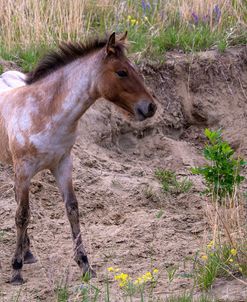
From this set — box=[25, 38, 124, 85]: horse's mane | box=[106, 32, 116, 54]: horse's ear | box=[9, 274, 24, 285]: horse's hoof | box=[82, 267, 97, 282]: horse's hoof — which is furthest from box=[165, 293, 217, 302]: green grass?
box=[25, 38, 124, 85]: horse's mane

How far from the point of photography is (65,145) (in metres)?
6.57

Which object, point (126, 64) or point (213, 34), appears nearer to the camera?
point (126, 64)

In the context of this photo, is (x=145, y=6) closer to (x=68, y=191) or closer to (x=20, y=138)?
(x=68, y=191)

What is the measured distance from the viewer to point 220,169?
7293 millimetres

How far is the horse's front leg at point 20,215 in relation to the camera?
21.6ft

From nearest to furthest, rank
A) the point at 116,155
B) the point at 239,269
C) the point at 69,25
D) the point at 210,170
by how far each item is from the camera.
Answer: the point at 239,269, the point at 210,170, the point at 116,155, the point at 69,25

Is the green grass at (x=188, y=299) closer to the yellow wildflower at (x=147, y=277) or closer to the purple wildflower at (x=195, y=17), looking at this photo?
the yellow wildflower at (x=147, y=277)

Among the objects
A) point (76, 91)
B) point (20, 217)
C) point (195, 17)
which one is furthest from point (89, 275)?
point (195, 17)

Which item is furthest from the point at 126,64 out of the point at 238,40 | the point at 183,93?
the point at 238,40

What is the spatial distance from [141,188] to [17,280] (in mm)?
2086

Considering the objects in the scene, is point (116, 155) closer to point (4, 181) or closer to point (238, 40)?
point (4, 181)

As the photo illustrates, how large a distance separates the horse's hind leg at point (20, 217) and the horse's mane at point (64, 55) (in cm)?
87

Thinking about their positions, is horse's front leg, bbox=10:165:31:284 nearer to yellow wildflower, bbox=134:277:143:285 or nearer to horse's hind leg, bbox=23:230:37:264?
horse's hind leg, bbox=23:230:37:264

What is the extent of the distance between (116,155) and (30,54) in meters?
1.58
